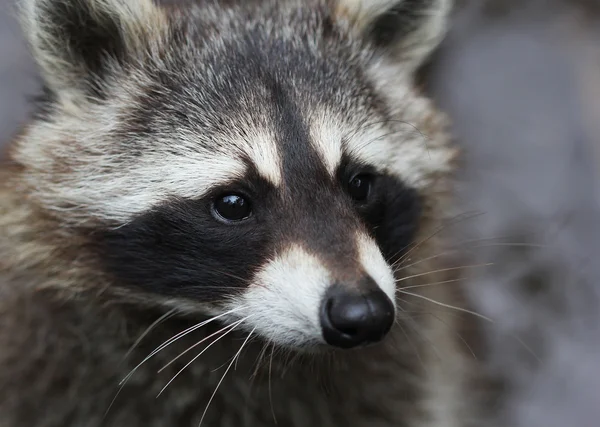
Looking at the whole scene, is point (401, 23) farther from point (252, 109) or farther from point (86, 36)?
point (86, 36)

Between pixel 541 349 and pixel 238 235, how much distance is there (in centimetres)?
244

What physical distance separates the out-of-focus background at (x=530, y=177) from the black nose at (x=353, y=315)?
1.79 m

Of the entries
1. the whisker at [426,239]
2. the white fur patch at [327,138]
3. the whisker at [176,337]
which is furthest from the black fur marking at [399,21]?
the whisker at [176,337]

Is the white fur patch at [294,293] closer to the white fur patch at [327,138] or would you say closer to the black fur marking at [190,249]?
the black fur marking at [190,249]

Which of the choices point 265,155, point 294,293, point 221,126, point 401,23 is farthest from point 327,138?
point 401,23

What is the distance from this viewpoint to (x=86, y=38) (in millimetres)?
2615

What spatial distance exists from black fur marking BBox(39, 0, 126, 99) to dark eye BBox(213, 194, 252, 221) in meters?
0.53

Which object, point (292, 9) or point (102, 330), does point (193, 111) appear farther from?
point (102, 330)

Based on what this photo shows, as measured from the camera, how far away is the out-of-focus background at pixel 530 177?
14.0 feet

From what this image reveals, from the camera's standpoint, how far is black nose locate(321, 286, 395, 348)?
220 centimetres

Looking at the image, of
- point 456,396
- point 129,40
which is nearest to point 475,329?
point 456,396

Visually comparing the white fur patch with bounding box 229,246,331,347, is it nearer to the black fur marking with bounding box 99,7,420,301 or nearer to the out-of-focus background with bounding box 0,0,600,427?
the black fur marking with bounding box 99,7,420,301

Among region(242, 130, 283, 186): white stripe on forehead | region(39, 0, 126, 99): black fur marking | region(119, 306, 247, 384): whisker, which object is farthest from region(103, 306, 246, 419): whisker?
region(39, 0, 126, 99): black fur marking

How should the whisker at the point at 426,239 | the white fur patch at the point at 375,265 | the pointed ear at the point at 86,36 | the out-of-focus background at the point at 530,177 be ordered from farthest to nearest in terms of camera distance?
the out-of-focus background at the point at 530,177
the whisker at the point at 426,239
the pointed ear at the point at 86,36
the white fur patch at the point at 375,265
